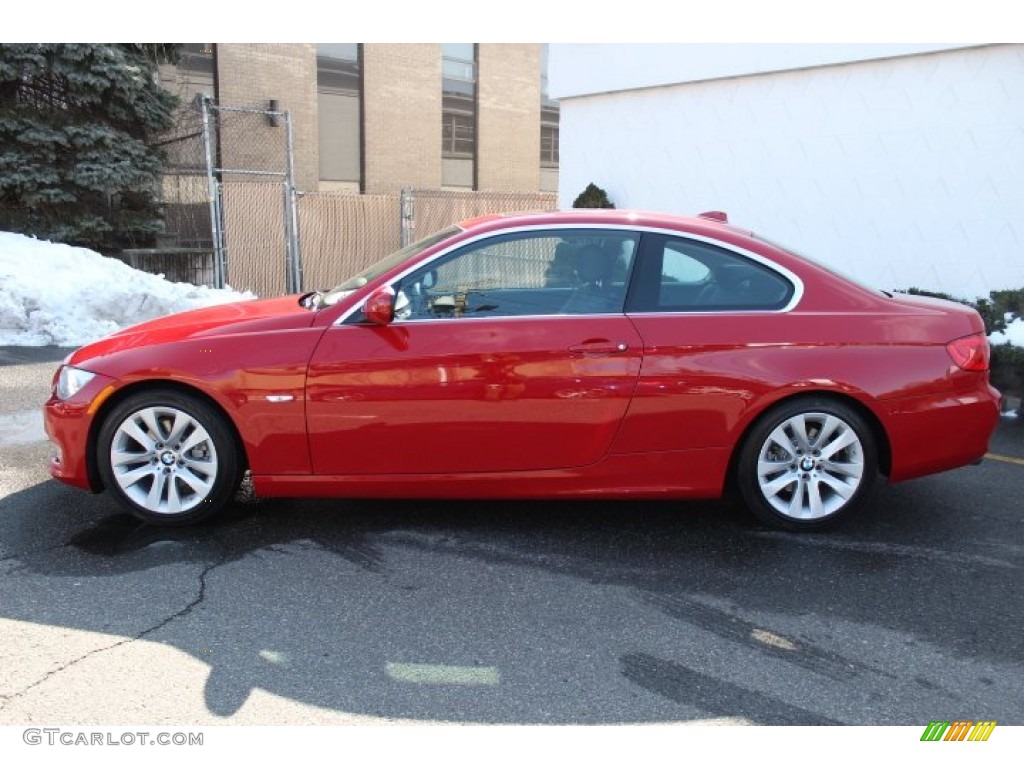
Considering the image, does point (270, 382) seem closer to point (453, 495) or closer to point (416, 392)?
point (416, 392)

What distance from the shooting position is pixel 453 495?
443 cm

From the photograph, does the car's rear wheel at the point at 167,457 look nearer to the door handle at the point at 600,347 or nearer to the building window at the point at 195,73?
the door handle at the point at 600,347

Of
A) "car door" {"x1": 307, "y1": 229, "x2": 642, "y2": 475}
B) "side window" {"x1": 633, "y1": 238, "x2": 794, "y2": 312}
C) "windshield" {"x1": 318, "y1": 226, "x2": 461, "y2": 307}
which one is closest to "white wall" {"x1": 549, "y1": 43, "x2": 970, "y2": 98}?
"side window" {"x1": 633, "y1": 238, "x2": 794, "y2": 312}

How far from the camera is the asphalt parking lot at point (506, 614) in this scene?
3057 millimetres

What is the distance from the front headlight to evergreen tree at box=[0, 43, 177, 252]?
916cm

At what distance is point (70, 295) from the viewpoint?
34.6ft

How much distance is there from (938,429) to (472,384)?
233 centimetres

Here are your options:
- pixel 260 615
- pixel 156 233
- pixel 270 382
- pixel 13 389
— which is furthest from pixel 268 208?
pixel 260 615

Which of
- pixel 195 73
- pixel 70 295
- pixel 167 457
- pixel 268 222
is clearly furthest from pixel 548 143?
pixel 167 457

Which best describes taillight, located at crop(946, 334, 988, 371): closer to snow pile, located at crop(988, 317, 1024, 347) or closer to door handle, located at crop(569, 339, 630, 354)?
door handle, located at crop(569, 339, 630, 354)

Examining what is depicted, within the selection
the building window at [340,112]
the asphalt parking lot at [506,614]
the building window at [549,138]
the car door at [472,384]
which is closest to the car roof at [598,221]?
the car door at [472,384]

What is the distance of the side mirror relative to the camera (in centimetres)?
428

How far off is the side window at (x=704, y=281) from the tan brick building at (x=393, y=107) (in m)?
16.3

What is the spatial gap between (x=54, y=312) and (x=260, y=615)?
8.16 metres
